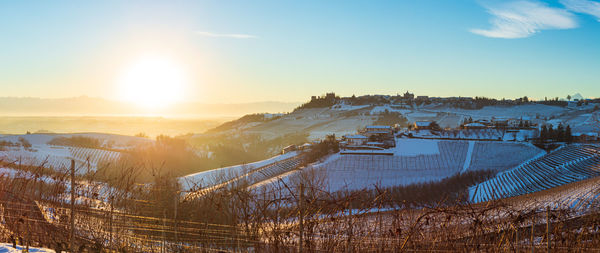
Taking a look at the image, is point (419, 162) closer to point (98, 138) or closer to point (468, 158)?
point (468, 158)

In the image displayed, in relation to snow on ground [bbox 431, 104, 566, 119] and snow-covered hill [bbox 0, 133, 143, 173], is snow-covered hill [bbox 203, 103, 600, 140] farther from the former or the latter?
snow-covered hill [bbox 0, 133, 143, 173]

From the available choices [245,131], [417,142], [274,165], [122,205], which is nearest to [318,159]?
[274,165]

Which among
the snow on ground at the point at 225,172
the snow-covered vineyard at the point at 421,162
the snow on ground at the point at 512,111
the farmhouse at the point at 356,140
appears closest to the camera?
the snow-covered vineyard at the point at 421,162

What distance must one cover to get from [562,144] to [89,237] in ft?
178

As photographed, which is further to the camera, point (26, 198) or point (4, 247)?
point (26, 198)

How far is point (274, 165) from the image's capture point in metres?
47.4

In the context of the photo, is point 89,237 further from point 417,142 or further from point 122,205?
point 417,142

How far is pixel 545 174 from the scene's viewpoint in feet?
118

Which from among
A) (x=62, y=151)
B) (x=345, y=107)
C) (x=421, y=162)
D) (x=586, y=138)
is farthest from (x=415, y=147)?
(x=345, y=107)

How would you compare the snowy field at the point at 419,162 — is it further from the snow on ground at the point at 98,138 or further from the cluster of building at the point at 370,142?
the snow on ground at the point at 98,138

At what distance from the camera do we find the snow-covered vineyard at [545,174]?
31.3m

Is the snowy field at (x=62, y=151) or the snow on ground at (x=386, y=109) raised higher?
the snow on ground at (x=386, y=109)

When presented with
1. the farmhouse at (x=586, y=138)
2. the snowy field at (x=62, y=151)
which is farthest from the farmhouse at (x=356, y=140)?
the snowy field at (x=62, y=151)

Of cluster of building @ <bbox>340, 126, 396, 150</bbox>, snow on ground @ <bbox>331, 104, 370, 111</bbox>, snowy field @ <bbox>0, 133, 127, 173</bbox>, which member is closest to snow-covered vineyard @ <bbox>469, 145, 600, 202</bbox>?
cluster of building @ <bbox>340, 126, 396, 150</bbox>
